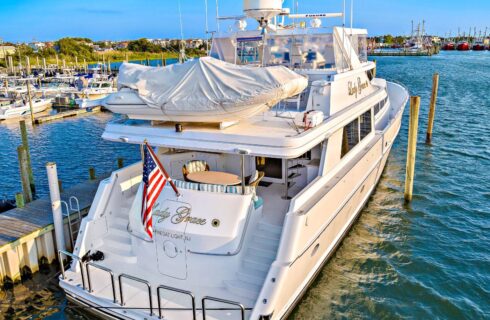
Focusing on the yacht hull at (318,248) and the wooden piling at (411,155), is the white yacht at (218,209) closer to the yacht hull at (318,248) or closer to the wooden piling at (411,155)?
the yacht hull at (318,248)

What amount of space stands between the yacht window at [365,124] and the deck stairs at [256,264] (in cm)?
570

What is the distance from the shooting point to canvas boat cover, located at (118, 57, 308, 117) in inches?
291

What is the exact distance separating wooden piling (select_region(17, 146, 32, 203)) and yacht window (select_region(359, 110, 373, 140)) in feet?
32.9

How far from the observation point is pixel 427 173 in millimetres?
15938

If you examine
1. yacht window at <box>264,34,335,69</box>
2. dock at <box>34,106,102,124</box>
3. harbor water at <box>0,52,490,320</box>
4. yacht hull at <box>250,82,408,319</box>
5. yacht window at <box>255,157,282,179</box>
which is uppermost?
yacht window at <box>264,34,335,69</box>

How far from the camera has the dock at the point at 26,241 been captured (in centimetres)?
921

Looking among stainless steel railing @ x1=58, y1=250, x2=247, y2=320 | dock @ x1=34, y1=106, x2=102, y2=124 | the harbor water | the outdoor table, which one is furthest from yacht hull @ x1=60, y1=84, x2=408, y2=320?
dock @ x1=34, y1=106, x2=102, y2=124

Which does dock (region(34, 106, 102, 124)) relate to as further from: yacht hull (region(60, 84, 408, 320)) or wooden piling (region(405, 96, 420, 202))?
wooden piling (region(405, 96, 420, 202))

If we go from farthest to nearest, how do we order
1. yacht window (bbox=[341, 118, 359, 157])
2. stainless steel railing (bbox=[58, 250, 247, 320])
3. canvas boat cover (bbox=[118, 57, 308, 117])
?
1. yacht window (bbox=[341, 118, 359, 157])
2. canvas boat cover (bbox=[118, 57, 308, 117])
3. stainless steel railing (bbox=[58, 250, 247, 320])

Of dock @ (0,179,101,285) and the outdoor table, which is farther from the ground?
the outdoor table

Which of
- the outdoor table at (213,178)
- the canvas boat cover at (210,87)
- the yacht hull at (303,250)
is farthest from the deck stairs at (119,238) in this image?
the canvas boat cover at (210,87)

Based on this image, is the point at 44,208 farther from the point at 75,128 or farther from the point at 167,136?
the point at 75,128

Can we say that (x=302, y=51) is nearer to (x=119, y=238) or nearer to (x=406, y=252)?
(x=406, y=252)

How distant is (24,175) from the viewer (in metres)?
12.7
